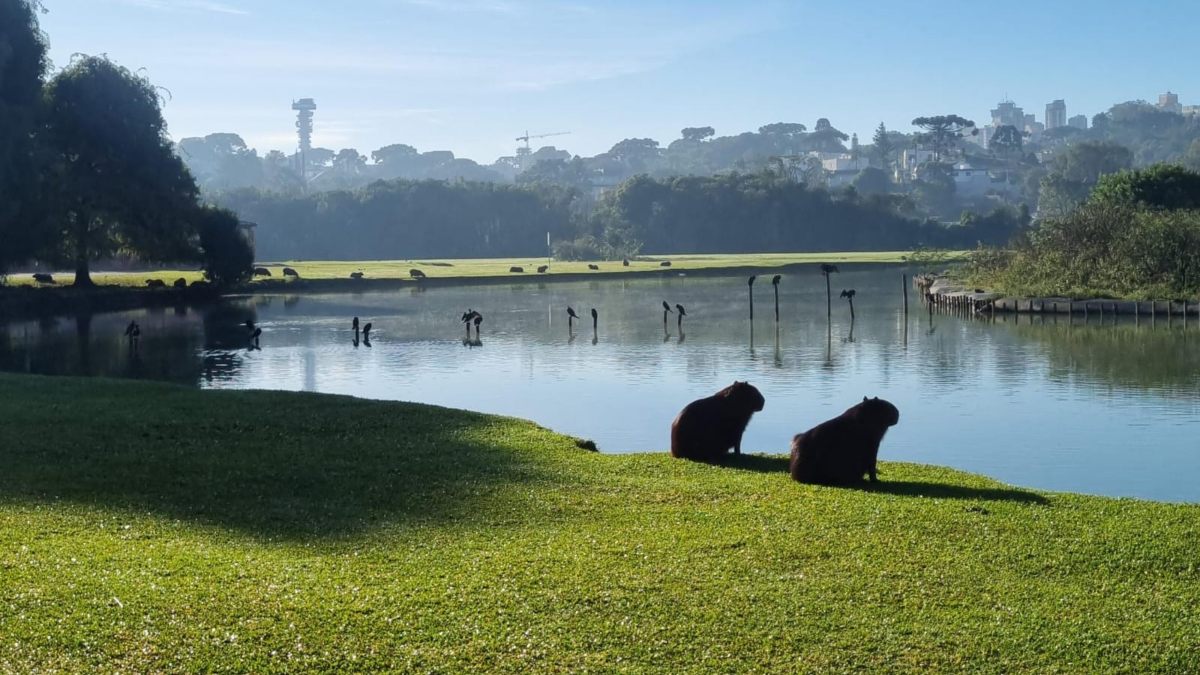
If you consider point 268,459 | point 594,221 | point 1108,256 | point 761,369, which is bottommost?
point 761,369

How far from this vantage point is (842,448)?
12898 mm

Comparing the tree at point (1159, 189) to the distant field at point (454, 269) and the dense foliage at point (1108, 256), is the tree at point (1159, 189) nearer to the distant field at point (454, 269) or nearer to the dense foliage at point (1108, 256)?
the dense foliage at point (1108, 256)

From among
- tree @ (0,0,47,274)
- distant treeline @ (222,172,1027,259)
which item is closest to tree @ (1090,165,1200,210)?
tree @ (0,0,47,274)

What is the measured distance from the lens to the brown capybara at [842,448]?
12.9 metres

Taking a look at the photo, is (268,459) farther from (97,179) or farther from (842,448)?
(97,179)

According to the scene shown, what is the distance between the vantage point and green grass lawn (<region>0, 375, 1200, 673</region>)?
7.58 m

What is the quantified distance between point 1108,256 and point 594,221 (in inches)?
3260

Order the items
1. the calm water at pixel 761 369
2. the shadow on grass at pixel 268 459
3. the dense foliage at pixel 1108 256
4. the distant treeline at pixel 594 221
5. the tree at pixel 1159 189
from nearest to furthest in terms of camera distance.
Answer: the shadow on grass at pixel 268 459 < the calm water at pixel 761 369 < the dense foliage at pixel 1108 256 < the tree at pixel 1159 189 < the distant treeline at pixel 594 221

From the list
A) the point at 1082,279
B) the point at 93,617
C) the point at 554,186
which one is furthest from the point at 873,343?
the point at 554,186

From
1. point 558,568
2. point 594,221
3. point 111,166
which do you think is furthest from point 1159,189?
point 594,221

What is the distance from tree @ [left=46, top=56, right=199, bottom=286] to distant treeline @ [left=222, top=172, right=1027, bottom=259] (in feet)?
215

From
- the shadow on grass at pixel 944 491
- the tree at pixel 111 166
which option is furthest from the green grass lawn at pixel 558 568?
the tree at pixel 111 166

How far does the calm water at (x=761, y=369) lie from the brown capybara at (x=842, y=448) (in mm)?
5203

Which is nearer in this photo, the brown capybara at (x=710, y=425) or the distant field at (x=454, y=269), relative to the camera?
the brown capybara at (x=710, y=425)
